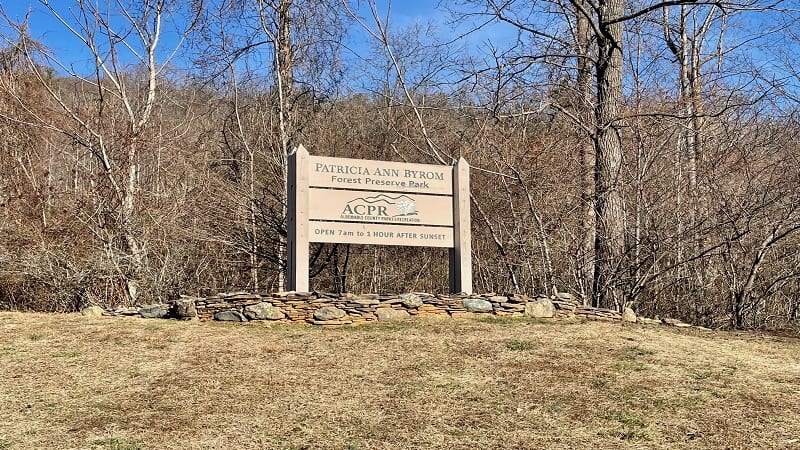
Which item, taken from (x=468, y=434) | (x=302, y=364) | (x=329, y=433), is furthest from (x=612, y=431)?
(x=302, y=364)

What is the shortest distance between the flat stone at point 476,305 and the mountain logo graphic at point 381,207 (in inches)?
51.3

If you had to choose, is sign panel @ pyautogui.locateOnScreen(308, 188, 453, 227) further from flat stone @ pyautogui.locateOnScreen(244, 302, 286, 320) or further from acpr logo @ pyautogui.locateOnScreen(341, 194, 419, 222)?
flat stone @ pyautogui.locateOnScreen(244, 302, 286, 320)

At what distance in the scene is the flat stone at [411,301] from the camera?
8367 mm

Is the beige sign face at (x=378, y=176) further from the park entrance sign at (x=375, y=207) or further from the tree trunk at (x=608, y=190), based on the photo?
the tree trunk at (x=608, y=190)

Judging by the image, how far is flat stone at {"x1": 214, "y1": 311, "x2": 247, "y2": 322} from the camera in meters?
8.05

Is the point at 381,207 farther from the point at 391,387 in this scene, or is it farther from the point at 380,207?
the point at 391,387

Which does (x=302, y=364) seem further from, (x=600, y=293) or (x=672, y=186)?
(x=672, y=186)

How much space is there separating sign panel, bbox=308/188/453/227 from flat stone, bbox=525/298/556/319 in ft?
4.79

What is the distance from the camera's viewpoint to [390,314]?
326 inches

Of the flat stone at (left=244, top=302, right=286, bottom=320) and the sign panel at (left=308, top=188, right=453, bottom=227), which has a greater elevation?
the sign panel at (left=308, top=188, right=453, bottom=227)

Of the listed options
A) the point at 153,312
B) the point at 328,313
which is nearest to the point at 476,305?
the point at 328,313

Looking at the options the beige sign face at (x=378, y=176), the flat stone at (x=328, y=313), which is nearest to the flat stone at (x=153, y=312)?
the flat stone at (x=328, y=313)

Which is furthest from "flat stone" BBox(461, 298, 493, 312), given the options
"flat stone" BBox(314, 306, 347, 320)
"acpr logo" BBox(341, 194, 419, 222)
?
"flat stone" BBox(314, 306, 347, 320)

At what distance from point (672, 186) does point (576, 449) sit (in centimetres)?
610
